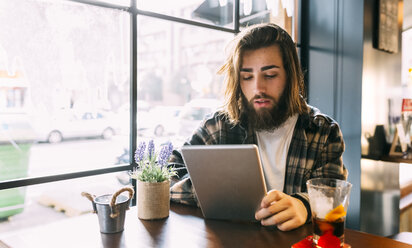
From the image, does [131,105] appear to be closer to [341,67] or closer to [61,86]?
[61,86]

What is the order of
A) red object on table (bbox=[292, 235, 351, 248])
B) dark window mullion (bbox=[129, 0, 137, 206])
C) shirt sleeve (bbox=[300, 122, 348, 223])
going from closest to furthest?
1. red object on table (bbox=[292, 235, 351, 248])
2. shirt sleeve (bbox=[300, 122, 348, 223])
3. dark window mullion (bbox=[129, 0, 137, 206])

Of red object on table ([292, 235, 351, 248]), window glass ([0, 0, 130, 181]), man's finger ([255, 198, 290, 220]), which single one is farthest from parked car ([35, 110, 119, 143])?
red object on table ([292, 235, 351, 248])

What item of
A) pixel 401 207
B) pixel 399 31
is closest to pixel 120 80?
pixel 399 31

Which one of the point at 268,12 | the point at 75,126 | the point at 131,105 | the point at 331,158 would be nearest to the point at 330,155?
the point at 331,158

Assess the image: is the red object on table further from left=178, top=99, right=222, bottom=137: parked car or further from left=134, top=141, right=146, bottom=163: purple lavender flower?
left=178, top=99, right=222, bottom=137: parked car

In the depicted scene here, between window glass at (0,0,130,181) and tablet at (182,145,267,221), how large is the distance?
36.8 inches

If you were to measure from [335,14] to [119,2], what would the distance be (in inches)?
74.8

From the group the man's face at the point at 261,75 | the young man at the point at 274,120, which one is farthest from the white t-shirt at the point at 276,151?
the man's face at the point at 261,75

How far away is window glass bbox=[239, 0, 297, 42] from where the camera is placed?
2533 mm

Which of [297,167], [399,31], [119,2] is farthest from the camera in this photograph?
[399,31]

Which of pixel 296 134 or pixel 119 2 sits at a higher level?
pixel 119 2

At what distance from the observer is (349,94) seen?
8.78ft

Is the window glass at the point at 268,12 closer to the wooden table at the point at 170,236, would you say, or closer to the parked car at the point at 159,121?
the parked car at the point at 159,121

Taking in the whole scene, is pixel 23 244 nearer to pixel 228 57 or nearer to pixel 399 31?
pixel 228 57
